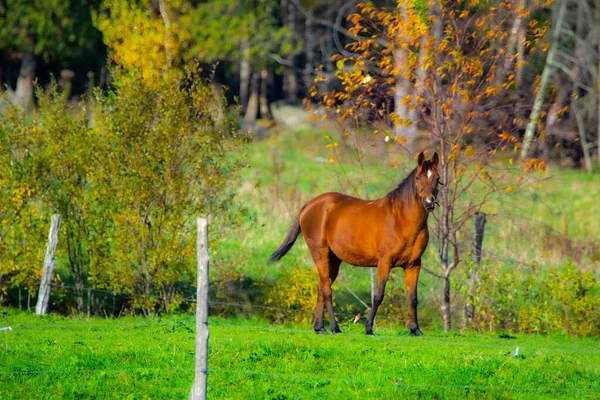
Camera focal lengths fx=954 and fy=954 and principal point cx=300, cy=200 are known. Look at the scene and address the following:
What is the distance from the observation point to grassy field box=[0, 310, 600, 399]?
1141 centimetres

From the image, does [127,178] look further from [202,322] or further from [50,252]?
[202,322]

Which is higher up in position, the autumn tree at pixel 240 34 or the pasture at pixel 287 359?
the autumn tree at pixel 240 34

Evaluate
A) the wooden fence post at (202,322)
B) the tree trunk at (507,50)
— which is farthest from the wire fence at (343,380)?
the tree trunk at (507,50)

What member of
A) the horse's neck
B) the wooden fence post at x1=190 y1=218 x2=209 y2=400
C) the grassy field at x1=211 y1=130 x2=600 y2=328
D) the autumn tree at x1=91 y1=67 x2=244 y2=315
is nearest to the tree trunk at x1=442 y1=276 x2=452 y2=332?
the grassy field at x1=211 y1=130 x2=600 y2=328

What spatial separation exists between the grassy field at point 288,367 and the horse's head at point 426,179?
7.10ft

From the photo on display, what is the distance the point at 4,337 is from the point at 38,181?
19.6ft

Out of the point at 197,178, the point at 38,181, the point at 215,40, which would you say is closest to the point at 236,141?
the point at 197,178

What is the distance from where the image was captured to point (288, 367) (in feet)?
40.6

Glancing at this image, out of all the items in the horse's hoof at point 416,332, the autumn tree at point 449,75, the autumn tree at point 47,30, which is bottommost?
the horse's hoof at point 416,332

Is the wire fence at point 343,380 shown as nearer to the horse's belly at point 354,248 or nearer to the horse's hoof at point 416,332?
the horse's hoof at point 416,332

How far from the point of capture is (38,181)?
64.3 feet

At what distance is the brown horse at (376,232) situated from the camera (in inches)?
564

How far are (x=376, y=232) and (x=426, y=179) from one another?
1.44m

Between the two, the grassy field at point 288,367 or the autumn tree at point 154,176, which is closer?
the grassy field at point 288,367
